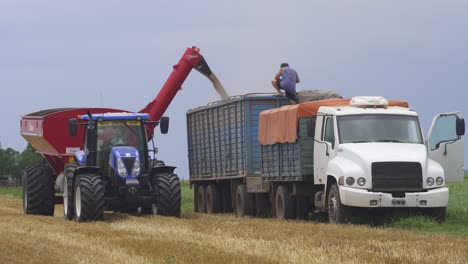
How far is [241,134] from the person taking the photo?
88.9 feet

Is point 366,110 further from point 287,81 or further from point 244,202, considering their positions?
point 244,202

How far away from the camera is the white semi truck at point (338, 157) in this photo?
2045 centimetres

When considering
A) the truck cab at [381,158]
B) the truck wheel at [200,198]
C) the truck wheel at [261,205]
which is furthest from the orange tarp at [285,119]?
the truck wheel at [200,198]

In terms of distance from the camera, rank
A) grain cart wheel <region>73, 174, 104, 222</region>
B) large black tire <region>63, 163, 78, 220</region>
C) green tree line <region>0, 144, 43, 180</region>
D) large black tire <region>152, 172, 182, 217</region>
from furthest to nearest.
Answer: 1. green tree line <region>0, 144, 43, 180</region>
2. large black tire <region>63, 163, 78, 220</region>
3. large black tire <region>152, 172, 182, 217</region>
4. grain cart wheel <region>73, 174, 104, 222</region>

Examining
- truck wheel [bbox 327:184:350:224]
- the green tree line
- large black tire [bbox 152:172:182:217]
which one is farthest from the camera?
the green tree line

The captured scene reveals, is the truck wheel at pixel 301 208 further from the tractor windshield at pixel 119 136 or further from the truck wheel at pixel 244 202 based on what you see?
the tractor windshield at pixel 119 136

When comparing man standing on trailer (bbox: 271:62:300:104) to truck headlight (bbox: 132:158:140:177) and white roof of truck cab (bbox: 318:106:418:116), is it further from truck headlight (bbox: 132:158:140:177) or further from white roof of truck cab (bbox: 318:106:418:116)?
truck headlight (bbox: 132:158:140:177)

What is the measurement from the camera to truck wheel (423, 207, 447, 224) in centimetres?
2088

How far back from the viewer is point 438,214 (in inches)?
824

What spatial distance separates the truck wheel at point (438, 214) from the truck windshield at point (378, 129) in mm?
1493

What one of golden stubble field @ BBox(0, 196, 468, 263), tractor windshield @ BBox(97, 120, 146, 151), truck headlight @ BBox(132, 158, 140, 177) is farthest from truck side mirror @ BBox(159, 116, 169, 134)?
golden stubble field @ BBox(0, 196, 468, 263)

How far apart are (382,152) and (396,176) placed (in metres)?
0.59

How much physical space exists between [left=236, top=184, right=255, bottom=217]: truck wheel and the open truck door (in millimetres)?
6505

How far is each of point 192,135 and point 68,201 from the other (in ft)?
31.3
